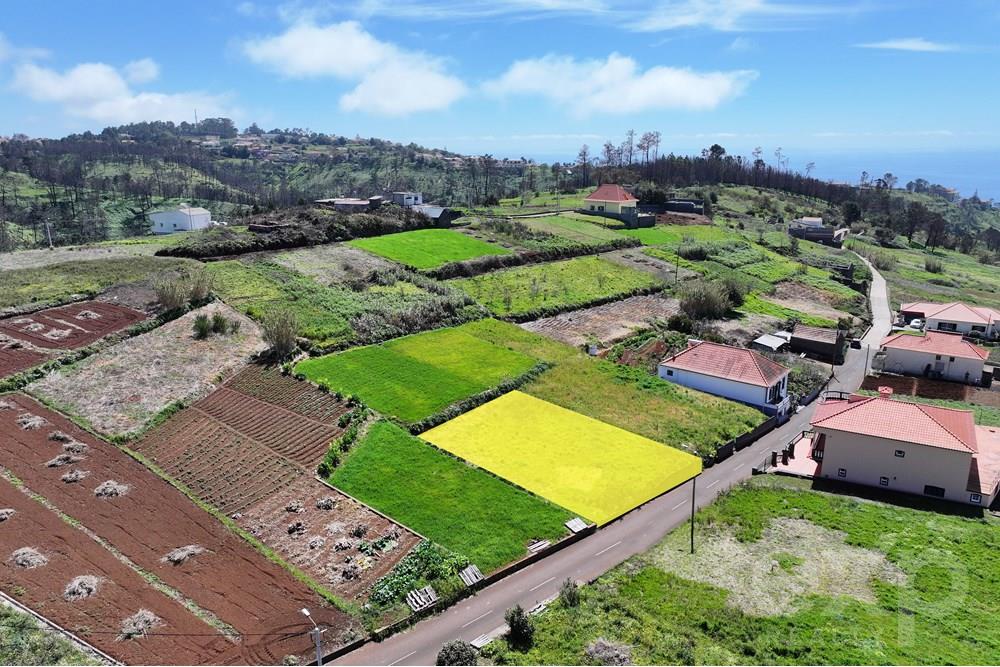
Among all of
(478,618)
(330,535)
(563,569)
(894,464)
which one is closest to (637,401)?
(894,464)

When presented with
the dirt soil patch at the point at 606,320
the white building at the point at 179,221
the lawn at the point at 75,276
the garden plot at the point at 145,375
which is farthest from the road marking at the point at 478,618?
the white building at the point at 179,221

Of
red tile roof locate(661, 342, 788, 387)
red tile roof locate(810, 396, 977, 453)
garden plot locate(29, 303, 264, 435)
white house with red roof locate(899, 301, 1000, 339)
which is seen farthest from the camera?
white house with red roof locate(899, 301, 1000, 339)

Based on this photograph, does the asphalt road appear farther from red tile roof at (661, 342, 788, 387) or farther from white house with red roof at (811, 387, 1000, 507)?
red tile roof at (661, 342, 788, 387)

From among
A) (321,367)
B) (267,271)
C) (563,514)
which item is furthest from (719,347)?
(267,271)

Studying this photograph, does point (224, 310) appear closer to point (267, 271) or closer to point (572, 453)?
point (267, 271)

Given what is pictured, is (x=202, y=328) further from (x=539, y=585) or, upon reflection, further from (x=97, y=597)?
(x=539, y=585)

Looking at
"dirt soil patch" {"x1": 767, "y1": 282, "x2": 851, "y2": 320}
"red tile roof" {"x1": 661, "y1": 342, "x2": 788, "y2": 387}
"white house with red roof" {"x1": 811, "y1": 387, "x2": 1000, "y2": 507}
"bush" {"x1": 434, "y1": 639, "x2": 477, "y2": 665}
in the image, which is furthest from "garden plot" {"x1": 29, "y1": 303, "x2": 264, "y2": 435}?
"dirt soil patch" {"x1": 767, "y1": 282, "x2": 851, "y2": 320}
